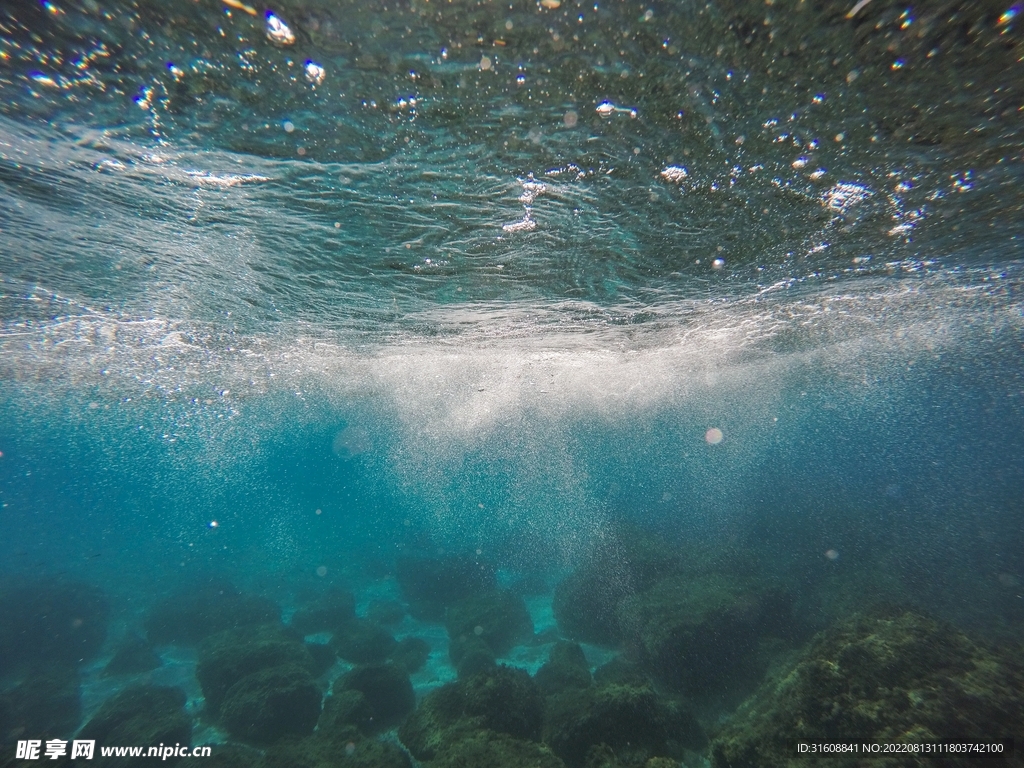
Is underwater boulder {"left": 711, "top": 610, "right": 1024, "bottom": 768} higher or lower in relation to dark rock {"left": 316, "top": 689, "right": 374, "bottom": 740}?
higher

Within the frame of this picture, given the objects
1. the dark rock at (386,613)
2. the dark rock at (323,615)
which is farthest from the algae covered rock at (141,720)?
the dark rock at (386,613)

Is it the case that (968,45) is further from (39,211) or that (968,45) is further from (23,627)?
(23,627)

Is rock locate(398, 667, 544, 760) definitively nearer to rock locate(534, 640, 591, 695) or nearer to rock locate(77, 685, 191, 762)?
rock locate(534, 640, 591, 695)

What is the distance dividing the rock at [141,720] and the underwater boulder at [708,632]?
41.6 ft

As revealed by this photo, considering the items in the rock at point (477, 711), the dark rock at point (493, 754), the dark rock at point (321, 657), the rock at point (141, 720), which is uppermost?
the dark rock at point (493, 754)

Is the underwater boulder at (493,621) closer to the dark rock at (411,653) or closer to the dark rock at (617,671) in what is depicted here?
the dark rock at (411,653)

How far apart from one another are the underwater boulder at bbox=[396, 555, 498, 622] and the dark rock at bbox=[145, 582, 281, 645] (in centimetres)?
645

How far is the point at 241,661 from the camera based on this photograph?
14.1 m

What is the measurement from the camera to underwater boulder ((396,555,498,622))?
2248 centimetres

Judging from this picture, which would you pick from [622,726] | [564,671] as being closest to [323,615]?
[564,671]

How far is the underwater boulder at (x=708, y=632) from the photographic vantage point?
38.9 ft

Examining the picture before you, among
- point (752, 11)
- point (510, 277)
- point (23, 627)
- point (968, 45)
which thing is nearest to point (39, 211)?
point (510, 277)

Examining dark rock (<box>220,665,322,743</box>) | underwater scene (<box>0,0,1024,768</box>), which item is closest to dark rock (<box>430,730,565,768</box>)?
underwater scene (<box>0,0,1024,768</box>)

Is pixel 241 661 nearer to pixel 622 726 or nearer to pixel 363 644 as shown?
pixel 363 644
